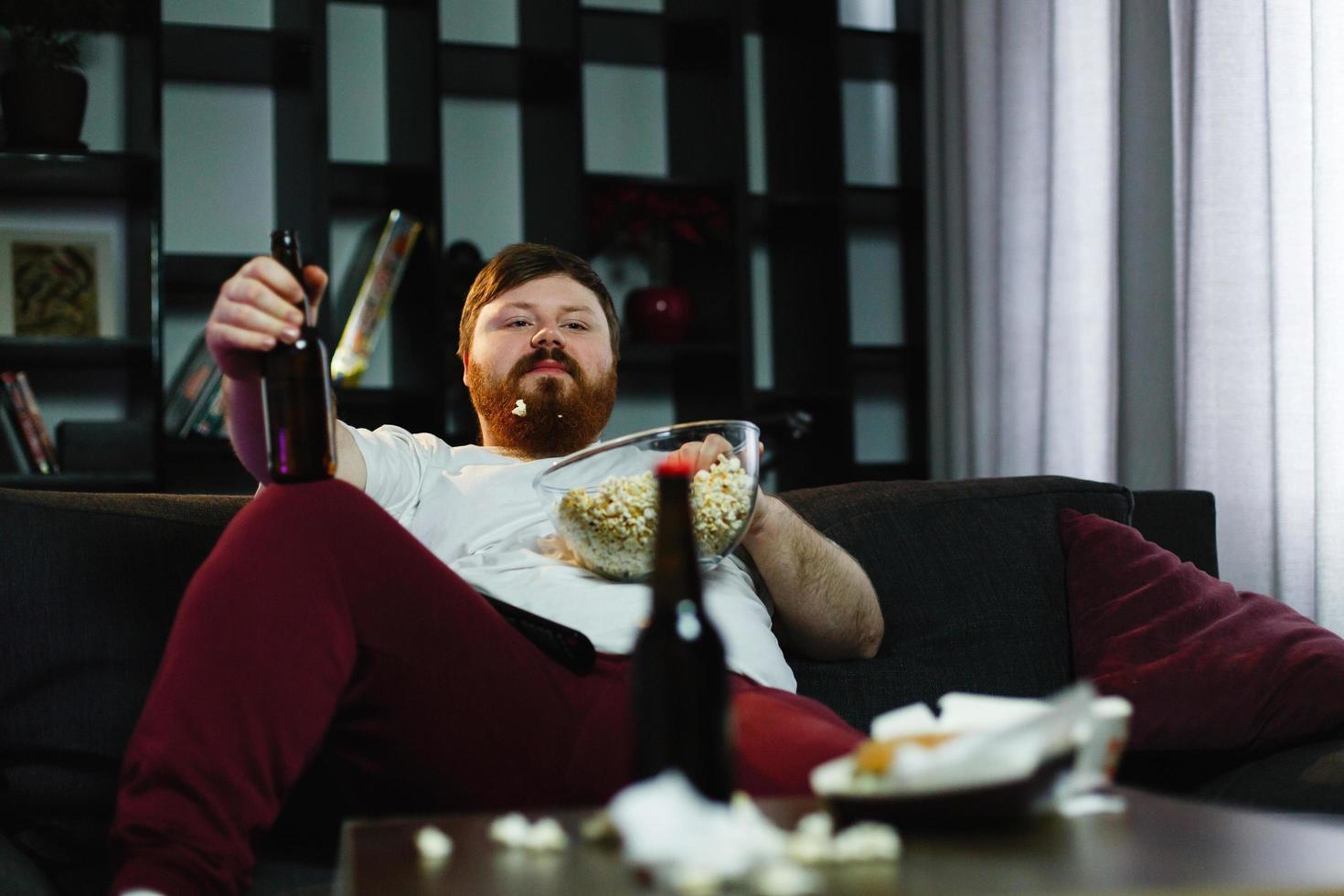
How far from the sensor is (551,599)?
1607mm

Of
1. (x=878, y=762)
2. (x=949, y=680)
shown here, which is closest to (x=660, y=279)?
(x=949, y=680)

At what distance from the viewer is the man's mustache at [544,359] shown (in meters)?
2.09

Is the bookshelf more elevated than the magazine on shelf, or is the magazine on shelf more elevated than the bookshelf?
the bookshelf

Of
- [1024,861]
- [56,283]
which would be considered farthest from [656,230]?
[1024,861]

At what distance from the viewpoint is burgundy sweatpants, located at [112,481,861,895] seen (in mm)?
1104

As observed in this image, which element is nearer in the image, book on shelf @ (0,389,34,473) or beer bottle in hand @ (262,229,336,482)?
beer bottle in hand @ (262,229,336,482)

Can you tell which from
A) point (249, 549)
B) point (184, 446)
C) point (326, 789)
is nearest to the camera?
point (249, 549)

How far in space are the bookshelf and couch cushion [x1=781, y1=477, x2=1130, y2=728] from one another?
49.9 inches

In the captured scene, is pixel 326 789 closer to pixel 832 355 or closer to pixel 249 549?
pixel 249 549

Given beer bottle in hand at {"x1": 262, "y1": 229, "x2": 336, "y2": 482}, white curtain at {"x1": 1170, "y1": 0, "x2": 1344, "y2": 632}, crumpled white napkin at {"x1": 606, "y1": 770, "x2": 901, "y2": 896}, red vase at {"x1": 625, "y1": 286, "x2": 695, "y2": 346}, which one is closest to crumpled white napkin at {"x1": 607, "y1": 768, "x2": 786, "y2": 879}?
A: crumpled white napkin at {"x1": 606, "y1": 770, "x2": 901, "y2": 896}

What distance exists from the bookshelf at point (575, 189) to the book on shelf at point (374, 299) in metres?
0.06

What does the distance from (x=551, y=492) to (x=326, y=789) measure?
1.46ft

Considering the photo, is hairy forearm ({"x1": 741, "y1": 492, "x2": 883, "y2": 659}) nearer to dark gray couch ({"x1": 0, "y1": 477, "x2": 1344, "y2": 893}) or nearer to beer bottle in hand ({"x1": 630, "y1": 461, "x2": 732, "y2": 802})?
dark gray couch ({"x1": 0, "y1": 477, "x2": 1344, "y2": 893})

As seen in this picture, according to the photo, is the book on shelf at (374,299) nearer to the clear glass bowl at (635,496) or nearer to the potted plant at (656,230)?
the potted plant at (656,230)
